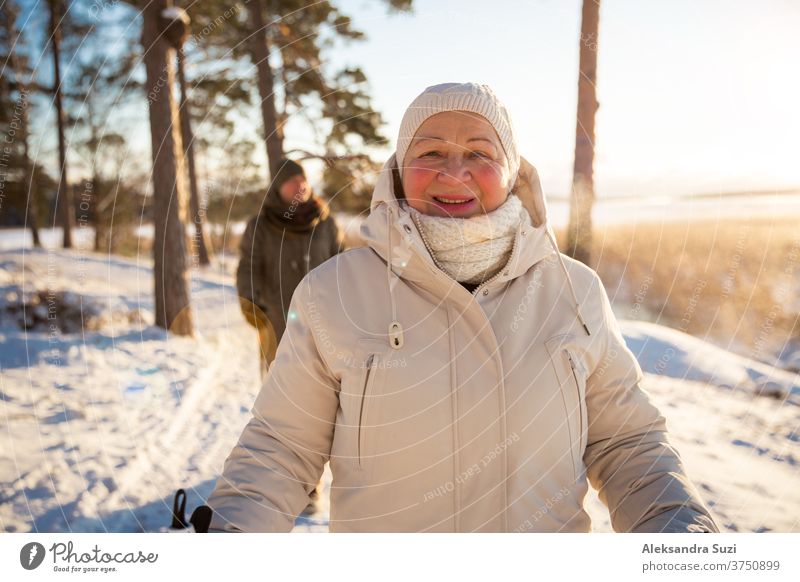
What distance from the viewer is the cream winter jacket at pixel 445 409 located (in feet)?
4.57

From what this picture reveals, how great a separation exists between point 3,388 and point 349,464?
4826mm

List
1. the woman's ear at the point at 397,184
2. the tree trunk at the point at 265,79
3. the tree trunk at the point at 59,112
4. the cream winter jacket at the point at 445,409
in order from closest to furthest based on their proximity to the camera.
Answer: the cream winter jacket at the point at 445,409 < the woman's ear at the point at 397,184 < the tree trunk at the point at 265,79 < the tree trunk at the point at 59,112

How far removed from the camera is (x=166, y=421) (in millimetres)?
4766

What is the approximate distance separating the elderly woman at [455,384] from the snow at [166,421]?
1962 millimetres

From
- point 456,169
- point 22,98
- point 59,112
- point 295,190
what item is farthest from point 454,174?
point 59,112

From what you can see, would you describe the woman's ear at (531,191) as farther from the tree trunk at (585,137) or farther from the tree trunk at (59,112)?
the tree trunk at (59,112)

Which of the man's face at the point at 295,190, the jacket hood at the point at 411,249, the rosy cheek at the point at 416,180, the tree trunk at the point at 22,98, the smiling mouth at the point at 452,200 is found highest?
the tree trunk at the point at 22,98

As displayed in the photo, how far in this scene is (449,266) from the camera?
58.9 inches

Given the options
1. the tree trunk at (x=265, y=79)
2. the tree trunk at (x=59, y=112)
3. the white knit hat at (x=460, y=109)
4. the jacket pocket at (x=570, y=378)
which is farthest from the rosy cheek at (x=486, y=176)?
the tree trunk at (x=59, y=112)

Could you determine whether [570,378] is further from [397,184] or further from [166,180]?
[166,180]

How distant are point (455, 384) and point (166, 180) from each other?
21.8 ft

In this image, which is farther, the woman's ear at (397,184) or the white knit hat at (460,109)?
the woman's ear at (397,184)

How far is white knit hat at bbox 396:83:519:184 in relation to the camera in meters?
1.49

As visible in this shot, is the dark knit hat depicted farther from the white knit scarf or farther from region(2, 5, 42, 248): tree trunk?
the white knit scarf
